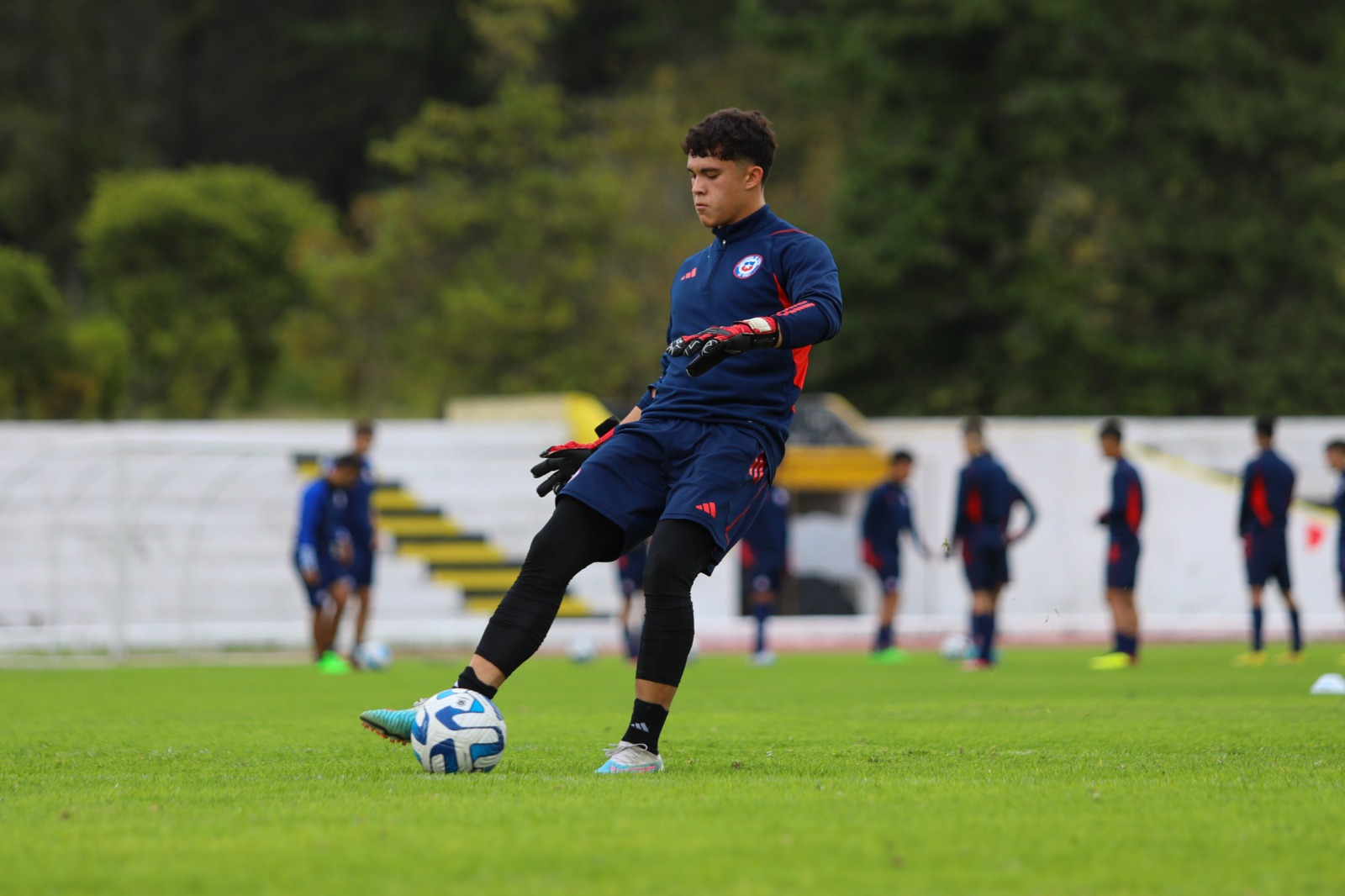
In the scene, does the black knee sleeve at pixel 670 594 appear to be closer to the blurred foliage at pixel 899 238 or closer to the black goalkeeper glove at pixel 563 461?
the black goalkeeper glove at pixel 563 461

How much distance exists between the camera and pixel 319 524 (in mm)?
15555

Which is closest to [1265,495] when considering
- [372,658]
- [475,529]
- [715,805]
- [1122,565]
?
[1122,565]

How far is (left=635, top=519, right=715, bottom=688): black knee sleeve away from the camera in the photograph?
5.70 m

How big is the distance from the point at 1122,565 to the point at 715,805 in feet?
36.7

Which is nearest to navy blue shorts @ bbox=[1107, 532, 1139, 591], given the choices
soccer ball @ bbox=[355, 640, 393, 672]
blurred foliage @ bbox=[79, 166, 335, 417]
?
soccer ball @ bbox=[355, 640, 393, 672]

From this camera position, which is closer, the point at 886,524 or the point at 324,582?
the point at 324,582

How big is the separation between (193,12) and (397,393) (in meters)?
15.4

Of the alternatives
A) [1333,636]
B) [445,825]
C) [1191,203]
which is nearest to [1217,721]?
[445,825]

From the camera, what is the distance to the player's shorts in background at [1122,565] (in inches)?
601

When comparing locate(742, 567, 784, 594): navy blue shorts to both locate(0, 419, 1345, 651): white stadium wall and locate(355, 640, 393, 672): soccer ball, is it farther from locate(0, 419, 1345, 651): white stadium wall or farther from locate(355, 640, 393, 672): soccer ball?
locate(0, 419, 1345, 651): white stadium wall

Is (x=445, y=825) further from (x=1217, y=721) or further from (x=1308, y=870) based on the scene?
(x=1217, y=721)

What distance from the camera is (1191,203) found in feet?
109

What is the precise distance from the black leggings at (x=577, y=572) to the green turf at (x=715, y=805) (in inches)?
15.5

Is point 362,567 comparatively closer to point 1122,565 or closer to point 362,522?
point 362,522
